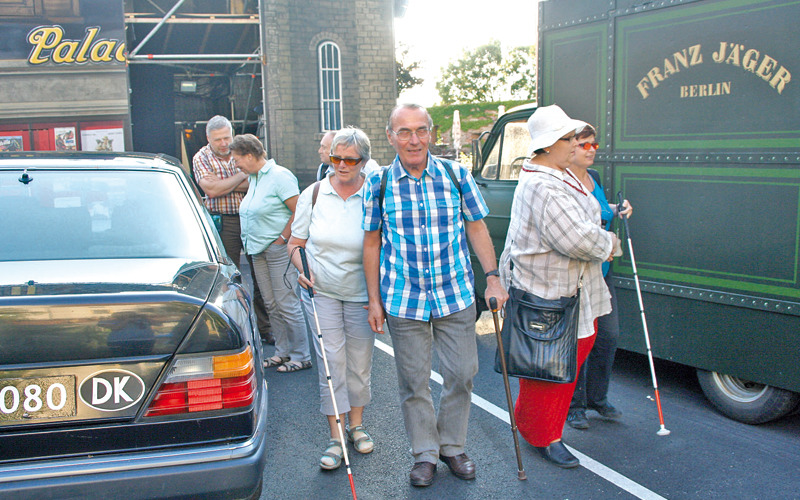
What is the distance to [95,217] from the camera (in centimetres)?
320

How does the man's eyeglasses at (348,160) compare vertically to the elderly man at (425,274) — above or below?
above

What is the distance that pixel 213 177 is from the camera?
6.23 m

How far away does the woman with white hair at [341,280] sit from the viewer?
3865 millimetres

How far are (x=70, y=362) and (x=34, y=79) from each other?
16737 millimetres

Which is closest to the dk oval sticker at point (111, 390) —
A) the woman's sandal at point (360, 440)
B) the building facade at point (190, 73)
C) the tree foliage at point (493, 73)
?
the woman's sandal at point (360, 440)

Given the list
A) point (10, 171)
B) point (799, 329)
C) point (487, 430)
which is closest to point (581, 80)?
point (799, 329)

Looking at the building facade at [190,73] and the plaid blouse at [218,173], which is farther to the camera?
the building facade at [190,73]

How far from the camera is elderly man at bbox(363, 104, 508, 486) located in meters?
3.49

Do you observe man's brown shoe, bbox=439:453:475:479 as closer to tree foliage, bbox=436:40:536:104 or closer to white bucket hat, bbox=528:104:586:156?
white bucket hat, bbox=528:104:586:156

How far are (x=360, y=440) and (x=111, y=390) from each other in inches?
79.4

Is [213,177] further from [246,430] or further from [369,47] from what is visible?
[369,47]

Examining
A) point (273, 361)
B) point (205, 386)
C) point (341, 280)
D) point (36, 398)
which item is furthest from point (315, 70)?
point (36, 398)

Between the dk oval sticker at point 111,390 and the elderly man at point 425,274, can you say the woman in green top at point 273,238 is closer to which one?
the elderly man at point 425,274

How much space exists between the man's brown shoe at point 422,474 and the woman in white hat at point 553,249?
2.18 feet
